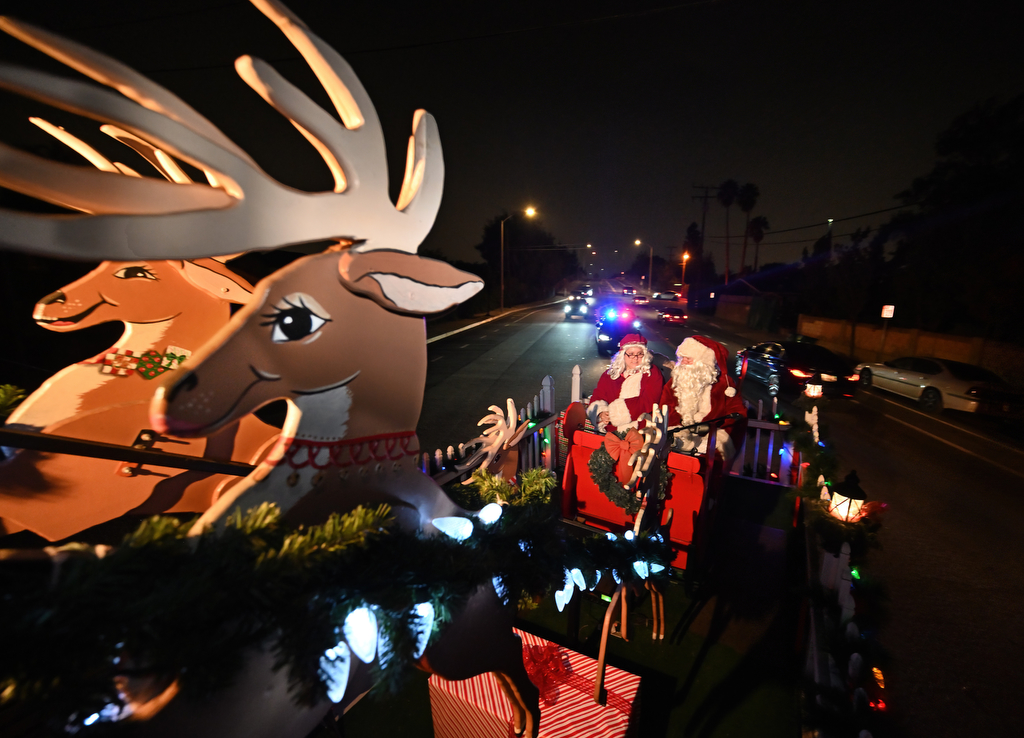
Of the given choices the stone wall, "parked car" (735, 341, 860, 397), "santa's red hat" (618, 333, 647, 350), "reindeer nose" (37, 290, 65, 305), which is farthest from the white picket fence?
the stone wall

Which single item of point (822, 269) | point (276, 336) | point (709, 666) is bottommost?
point (709, 666)

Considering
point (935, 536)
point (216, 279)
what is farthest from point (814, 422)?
point (216, 279)

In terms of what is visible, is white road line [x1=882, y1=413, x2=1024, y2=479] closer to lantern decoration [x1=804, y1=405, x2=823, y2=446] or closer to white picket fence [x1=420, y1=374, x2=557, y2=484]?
lantern decoration [x1=804, y1=405, x2=823, y2=446]

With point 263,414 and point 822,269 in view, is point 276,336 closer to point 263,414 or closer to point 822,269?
point 263,414

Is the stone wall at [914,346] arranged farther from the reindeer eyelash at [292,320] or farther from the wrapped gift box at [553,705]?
the reindeer eyelash at [292,320]

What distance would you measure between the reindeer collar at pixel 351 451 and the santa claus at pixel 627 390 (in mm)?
3185

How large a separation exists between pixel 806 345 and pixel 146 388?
13.3 metres

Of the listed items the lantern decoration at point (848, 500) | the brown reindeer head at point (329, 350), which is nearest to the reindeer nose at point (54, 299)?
the brown reindeer head at point (329, 350)

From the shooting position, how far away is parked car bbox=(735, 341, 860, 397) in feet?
34.8

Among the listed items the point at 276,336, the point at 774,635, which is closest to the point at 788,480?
the point at 774,635

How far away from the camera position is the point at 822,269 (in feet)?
85.3

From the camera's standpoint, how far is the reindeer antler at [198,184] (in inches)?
39.6

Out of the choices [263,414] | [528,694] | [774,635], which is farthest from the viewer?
[263,414]

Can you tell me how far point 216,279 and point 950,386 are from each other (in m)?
13.8
